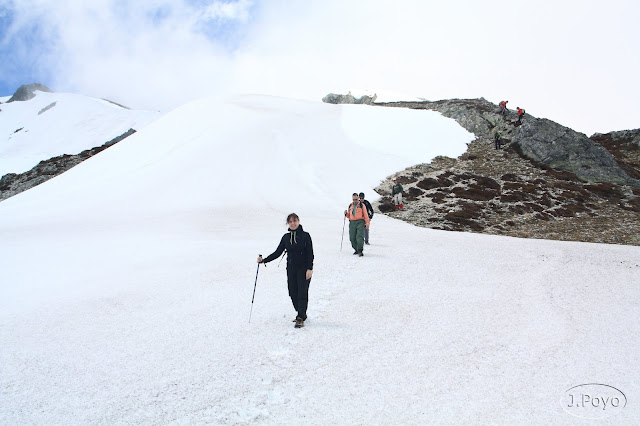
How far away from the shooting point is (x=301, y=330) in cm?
802

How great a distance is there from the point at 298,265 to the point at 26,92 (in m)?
205

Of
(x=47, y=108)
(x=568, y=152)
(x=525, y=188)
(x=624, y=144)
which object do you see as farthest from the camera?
(x=47, y=108)

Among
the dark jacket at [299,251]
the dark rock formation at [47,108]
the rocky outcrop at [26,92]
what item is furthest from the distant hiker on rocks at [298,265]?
the rocky outcrop at [26,92]

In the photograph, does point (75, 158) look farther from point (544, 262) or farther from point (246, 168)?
point (544, 262)

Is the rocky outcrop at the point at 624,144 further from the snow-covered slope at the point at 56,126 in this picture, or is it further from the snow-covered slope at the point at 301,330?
the snow-covered slope at the point at 56,126

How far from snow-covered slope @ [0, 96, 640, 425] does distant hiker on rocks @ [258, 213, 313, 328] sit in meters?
0.46

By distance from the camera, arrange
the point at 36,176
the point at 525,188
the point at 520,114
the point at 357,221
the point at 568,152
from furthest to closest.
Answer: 1. the point at 36,176
2. the point at 520,114
3. the point at 568,152
4. the point at 525,188
5. the point at 357,221

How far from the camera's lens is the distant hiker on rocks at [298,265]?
8.26 m

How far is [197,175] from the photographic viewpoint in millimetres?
31547

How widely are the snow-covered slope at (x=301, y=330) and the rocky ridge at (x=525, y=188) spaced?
6258 mm

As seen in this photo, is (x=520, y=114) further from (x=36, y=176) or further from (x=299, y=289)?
(x=36, y=176)

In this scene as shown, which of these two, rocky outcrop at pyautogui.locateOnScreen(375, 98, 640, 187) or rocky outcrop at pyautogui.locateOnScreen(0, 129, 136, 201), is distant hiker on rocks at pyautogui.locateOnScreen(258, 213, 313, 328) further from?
rocky outcrop at pyautogui.locateOnScreen(0, 129, 136, 201)

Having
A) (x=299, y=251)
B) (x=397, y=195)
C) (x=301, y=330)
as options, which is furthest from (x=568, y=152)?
(x=301, y=330)

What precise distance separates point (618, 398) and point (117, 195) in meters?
29.0
